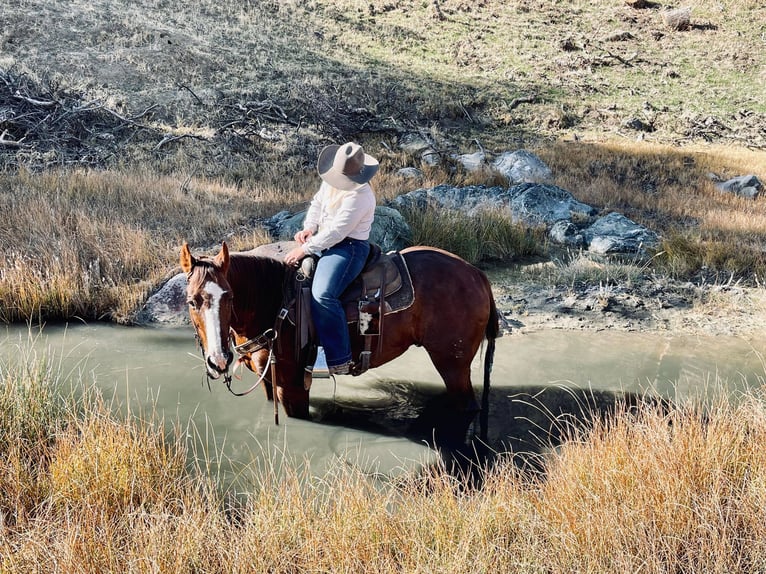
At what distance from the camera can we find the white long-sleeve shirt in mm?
4602

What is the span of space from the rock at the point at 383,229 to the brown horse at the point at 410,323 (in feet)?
14.1

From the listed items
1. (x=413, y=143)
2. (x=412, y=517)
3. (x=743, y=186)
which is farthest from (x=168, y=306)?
(x=743, y=186)

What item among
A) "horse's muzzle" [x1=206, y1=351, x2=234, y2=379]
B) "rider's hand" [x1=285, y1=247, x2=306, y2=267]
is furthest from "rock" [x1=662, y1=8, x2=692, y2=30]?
"horse's muzzle" [x1=206, y1=351, x2=234, y2=379]

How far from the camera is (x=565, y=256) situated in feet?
34.2

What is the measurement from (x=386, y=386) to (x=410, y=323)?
1.39 metres

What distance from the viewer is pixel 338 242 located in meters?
4.71

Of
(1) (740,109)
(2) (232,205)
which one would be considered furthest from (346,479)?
(1) (740,109)

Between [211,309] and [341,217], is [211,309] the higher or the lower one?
the lower one

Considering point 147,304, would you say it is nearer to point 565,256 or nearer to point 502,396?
point 502,396

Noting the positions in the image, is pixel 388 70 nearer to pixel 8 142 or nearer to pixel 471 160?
pixel 471 160

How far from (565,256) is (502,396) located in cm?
509

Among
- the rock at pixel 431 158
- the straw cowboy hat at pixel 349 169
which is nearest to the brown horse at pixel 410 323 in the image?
the straw cowboy hat at pixel 349 169

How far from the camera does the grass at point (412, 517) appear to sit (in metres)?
2.98

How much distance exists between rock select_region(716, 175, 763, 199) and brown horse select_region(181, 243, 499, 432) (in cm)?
1224
